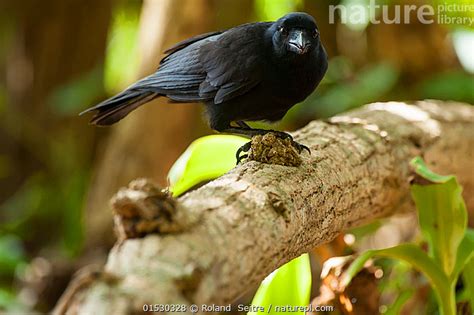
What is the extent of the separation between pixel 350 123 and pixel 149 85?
96 cm

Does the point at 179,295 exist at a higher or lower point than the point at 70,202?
higher

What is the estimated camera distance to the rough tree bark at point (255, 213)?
53.7 inches

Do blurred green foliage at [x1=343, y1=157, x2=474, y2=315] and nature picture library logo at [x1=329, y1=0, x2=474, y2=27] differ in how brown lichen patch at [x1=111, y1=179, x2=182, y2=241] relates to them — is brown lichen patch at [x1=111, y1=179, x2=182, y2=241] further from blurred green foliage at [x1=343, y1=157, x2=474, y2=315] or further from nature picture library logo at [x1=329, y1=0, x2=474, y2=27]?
nature picture library logo at [x1=329, y1=0, x2=474, y2=27]

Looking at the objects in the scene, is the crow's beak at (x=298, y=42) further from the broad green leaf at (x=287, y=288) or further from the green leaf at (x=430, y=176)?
the broad green leaf at (x=287, y=288)

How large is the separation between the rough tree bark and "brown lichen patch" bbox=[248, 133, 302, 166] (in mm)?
45

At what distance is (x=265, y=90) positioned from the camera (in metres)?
2.96

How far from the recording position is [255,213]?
5.75 ft

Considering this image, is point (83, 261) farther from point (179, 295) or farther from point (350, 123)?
point (179, 295)

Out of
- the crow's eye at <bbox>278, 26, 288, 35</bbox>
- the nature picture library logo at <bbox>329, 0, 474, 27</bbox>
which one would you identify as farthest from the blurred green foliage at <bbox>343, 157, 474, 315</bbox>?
the nature picture library logo at <bbox>329, 0, 474, 27</bbox>

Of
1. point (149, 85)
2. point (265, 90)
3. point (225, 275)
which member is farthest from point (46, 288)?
point (225, 275)

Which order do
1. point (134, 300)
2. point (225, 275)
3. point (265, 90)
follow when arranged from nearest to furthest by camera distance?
point (134, 300) < point (225, 275) < point (265, 90)

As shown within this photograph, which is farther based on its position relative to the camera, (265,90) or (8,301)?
(8,301)

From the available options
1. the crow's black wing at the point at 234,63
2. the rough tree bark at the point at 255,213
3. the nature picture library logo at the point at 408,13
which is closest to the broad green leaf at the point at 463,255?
the rough tree bark at the point at 255,213

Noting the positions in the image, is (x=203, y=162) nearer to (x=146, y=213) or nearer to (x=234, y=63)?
(x=234, y=63)
